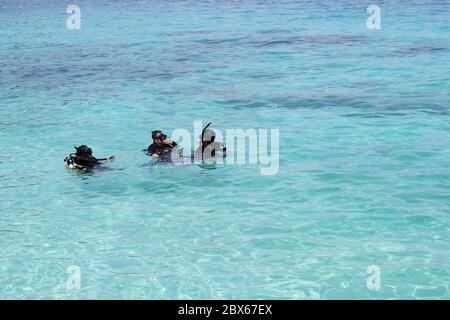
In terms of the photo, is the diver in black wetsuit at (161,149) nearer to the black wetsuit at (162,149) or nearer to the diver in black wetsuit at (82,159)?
the black wetsuit at (162,149)

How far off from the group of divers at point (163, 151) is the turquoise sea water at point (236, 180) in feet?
0.88

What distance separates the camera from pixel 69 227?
12016mm

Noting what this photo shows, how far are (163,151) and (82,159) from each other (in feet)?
5.58

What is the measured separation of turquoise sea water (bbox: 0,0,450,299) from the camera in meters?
10.3

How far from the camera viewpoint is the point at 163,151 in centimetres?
1516
